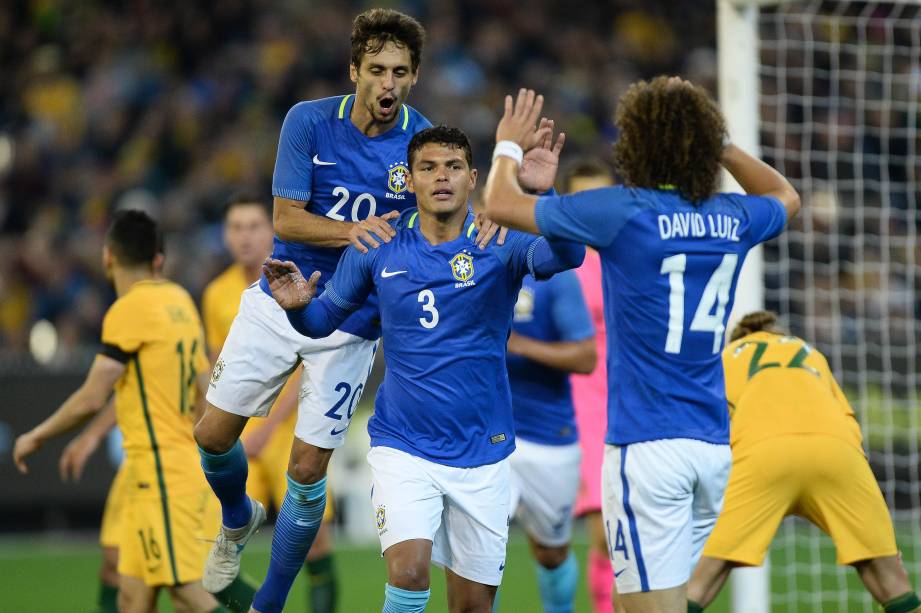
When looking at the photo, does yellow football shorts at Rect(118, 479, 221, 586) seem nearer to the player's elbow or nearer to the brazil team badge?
the brazil team badge

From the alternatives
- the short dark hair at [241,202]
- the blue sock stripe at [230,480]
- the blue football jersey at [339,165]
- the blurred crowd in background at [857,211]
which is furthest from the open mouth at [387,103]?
the blurred crowd in background at [857,211]

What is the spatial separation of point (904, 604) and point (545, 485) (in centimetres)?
213

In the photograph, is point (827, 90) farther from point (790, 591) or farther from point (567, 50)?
point (790, 591)

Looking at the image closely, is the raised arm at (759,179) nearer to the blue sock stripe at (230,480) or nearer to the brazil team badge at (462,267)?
the brazil team badge at (462,267)

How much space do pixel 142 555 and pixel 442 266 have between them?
8.04 feet

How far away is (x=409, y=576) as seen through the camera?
16.7ft

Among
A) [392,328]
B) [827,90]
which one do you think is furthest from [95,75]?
[392,328]

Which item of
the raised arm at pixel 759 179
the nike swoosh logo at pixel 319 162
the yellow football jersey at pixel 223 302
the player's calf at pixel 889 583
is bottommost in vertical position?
the player's calf at pixel 889 583

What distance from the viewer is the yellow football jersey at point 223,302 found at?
8312 mm

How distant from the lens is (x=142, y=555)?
6.60 m

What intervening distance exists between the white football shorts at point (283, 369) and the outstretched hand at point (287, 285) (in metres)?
0.60

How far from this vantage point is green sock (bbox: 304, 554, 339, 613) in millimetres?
7793

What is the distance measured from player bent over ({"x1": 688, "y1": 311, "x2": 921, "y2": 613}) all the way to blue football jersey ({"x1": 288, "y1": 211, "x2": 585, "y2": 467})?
130 centimetres

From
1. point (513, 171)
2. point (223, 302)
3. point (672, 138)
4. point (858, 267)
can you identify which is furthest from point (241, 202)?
point (858, 267)
